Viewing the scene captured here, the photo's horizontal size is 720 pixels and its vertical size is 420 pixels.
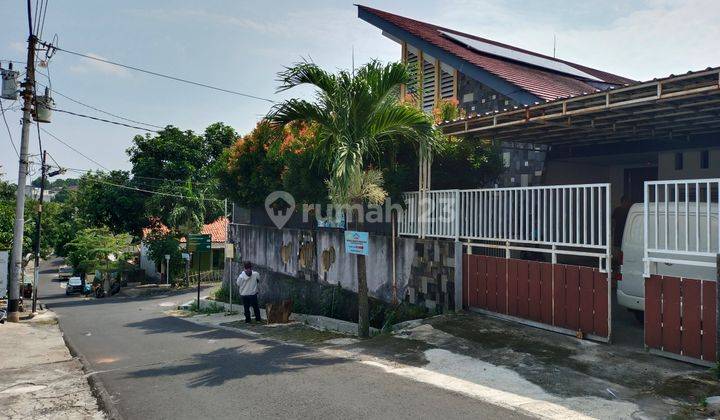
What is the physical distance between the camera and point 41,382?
785 centimetres

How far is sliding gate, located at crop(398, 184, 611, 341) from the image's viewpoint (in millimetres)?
7559

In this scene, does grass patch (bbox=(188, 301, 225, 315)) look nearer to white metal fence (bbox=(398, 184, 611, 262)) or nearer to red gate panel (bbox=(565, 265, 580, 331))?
white metal fence (bbox=(398, 184, 611, 262))

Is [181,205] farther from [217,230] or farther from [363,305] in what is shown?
[363,305]

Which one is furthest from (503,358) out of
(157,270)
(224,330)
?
(157,270)

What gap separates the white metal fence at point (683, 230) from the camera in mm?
6254

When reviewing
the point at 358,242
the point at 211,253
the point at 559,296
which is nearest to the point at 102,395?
the point at 358,242

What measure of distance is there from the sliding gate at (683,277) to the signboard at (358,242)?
15.2 feet

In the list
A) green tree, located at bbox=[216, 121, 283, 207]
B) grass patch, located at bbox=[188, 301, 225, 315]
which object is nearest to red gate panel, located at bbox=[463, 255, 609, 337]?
green tree, located at bbox=[216, 121, 283, 207]

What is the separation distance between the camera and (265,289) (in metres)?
17.5

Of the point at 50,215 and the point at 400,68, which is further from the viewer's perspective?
the point at 50,215

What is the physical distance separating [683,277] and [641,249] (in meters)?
1.12

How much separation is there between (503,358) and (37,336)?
1218 cm

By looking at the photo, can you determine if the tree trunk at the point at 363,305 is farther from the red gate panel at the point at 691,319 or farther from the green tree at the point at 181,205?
the green tree at the point at 181,205

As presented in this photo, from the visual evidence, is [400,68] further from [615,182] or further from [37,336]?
[37,336]
